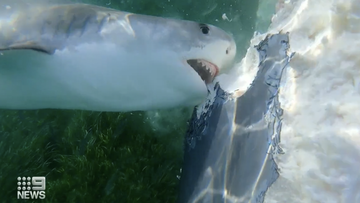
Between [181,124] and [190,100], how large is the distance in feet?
5.83

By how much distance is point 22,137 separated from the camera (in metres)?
5.10

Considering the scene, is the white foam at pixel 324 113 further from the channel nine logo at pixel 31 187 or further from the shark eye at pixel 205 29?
the channel nine logo at pixel 31 187

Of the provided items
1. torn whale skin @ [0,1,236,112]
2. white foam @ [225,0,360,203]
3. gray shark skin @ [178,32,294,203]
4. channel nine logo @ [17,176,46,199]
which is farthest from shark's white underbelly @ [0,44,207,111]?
channel nine logo @ [17,176,46,199]

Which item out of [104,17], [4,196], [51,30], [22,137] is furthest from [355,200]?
[22,137]

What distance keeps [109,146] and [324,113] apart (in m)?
3.28

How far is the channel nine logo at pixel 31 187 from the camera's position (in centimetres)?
414

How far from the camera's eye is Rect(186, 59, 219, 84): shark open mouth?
118 inches

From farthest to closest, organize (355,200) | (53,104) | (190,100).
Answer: (53,104)
(190,100)
(355,200)

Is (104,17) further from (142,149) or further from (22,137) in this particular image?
(22,137)

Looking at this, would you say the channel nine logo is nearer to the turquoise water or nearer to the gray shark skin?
the turquoise water

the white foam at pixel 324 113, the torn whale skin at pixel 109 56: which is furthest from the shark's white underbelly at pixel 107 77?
the white foam at pixel 324 113

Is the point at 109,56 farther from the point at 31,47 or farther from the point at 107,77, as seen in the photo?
the point at 31,47

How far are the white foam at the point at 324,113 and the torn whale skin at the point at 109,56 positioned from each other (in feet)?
2.97

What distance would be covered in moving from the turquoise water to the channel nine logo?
0.26 ft
